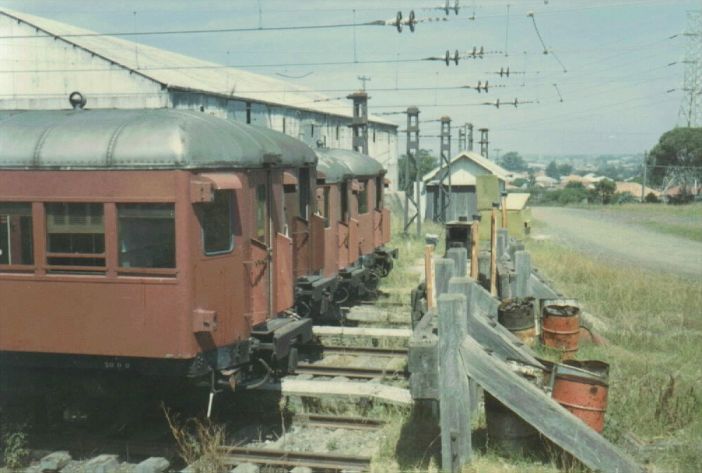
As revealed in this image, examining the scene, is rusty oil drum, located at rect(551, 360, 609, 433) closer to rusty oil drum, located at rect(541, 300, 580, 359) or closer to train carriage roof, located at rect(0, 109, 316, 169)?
rusty oil drum, located at rect(541, 300, 580, 359)

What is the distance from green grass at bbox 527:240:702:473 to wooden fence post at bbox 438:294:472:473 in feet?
5.24

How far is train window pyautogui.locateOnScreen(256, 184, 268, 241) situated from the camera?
848 cm

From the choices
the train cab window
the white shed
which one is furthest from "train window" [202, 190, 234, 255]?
the white shed

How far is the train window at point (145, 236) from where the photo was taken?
23.4 feet

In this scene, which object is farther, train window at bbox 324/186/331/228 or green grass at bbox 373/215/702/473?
train window at bbox 324/186/331/228

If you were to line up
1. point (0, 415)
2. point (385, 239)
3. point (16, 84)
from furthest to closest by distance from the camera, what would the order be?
point (16, 84) < point (385, 239) < point (0, 415)

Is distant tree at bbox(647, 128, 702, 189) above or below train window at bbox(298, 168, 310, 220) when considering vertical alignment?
above

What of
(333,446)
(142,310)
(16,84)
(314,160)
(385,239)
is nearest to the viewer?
(142,310)

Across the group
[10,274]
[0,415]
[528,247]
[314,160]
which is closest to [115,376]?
[10,274]

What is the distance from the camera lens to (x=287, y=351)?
8.62 meters

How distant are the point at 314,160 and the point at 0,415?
5.25 meters

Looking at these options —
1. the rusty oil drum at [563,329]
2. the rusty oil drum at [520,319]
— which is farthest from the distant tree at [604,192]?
the rusty oil drum at [563,329]

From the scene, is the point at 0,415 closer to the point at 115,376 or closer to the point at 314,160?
the point at 115,376

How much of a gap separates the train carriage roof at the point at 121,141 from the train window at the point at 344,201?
272 inches
